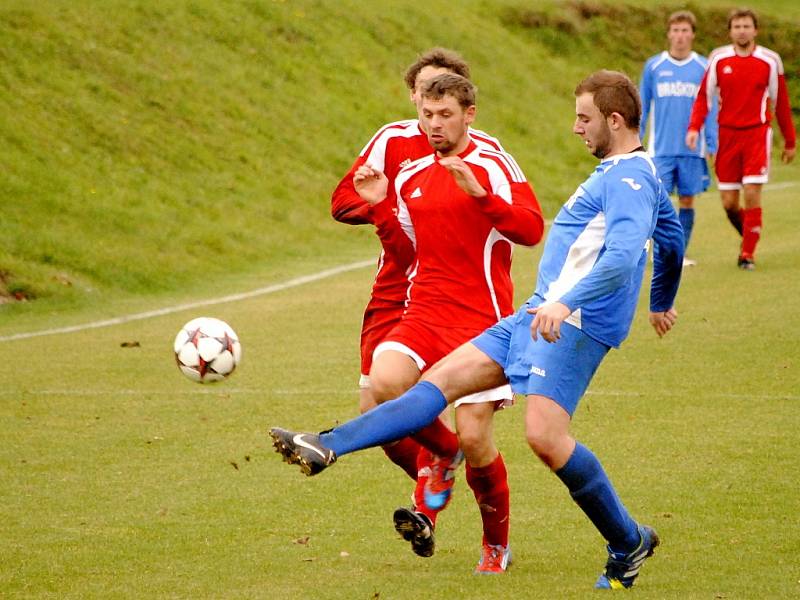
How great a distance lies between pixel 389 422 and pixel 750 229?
9.98 m

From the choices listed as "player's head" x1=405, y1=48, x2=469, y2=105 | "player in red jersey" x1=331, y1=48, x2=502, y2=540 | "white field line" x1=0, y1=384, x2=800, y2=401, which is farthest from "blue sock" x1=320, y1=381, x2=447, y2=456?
"white field line" x1=0, y1=384, x2=800, y2=401

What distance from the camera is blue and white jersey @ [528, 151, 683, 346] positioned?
5281 mm

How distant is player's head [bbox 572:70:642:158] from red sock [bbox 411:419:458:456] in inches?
58.9

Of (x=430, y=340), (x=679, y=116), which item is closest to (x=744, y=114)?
(x=679, y=116)

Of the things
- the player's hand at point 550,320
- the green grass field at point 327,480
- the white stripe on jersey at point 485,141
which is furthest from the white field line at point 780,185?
the player's hand at point 550,320

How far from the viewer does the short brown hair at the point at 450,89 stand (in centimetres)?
621

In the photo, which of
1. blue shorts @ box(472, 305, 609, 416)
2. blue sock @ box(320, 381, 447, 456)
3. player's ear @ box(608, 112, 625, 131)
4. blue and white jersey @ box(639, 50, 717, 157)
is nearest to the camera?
blue sock @ box(320, 381, 447, 456)

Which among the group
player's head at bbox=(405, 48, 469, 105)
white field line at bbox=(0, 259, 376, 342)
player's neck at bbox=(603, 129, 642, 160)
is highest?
player's head at bbox=(405, 48, 469, 105)

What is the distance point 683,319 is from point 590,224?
7.16 m

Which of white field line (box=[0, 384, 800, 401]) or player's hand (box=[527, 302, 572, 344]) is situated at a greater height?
player's hand (box=[527, 302, 572, 344])

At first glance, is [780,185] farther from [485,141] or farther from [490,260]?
[490,260]

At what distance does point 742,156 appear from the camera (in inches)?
585

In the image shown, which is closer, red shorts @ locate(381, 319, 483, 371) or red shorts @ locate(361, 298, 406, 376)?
red shorts @ locate(381, 319, 483, 371)

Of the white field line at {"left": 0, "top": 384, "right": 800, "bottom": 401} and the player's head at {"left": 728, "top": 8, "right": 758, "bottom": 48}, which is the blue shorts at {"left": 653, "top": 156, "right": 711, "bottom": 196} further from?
the white field line at {"left": 0, "top": 384, "right": 800, "bottom": 401}
